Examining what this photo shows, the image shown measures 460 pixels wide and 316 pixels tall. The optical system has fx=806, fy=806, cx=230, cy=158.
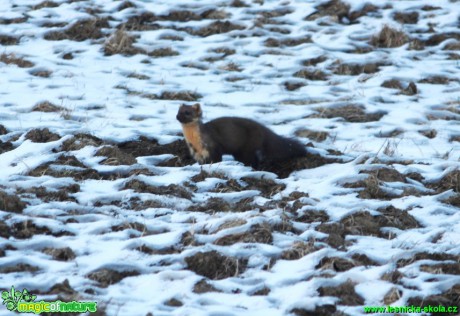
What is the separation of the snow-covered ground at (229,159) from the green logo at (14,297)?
9cm

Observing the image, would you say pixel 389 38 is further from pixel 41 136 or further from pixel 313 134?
pixel 41 136

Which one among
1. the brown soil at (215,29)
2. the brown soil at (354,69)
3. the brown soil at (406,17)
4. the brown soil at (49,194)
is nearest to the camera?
the brown soil at (49,194)

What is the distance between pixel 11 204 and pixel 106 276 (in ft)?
4.77

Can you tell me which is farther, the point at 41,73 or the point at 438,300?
the point at 41,73

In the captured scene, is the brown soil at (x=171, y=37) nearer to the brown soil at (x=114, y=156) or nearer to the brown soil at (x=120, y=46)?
the brown soil at (x=120, y=46)

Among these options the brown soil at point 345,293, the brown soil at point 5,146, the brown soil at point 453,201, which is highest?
the brown soil at point 5,146

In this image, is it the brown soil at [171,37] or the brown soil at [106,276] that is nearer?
the brown soil at [106,276]

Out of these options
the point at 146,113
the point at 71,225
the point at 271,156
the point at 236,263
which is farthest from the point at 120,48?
the point at 236,263

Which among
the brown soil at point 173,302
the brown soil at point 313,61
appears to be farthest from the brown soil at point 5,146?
the brown soil at point 313,61

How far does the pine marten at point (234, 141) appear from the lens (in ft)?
28.6

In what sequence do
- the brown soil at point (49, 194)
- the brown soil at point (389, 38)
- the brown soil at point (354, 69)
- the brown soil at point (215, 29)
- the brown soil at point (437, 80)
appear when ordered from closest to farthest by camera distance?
the brown soil at point (49, 194), the brown soil at point (437, 80), the brown soil at point (354, 69), the brown soil at point (389, 38), the brown soil at point (215, 29)

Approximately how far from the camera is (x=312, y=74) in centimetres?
1184

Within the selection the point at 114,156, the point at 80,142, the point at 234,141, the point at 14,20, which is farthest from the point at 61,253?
the point at 14,20

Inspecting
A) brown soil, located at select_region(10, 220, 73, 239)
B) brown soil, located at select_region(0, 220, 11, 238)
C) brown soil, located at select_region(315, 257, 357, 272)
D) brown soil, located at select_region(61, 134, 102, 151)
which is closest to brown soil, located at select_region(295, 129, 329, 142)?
brown soil, located at select_region(61, 134, 102, 151)
